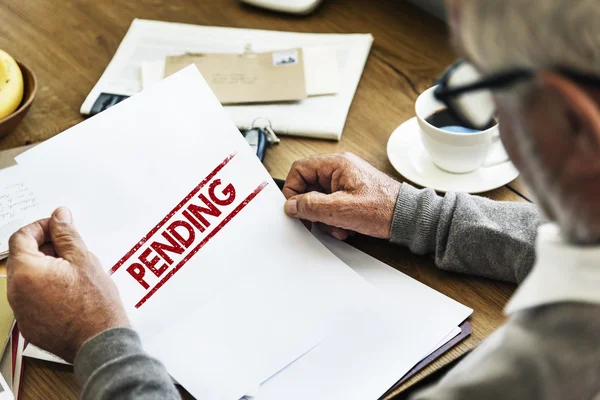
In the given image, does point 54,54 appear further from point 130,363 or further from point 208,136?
point 130,363

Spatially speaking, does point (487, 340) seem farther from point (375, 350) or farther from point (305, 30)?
point (305, 30)

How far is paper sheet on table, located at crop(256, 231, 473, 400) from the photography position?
2.60ft

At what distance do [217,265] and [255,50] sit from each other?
20.4 inches

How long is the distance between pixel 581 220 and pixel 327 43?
32.3 inches

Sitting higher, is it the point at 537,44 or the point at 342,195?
the point at 537,44

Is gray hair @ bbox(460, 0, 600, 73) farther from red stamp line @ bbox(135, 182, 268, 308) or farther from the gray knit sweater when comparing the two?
red stamp line @ bbox(135, 182, 268, 308)

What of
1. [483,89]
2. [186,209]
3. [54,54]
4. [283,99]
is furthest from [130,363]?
[54,54]

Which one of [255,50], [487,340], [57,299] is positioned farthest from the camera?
[255,50]

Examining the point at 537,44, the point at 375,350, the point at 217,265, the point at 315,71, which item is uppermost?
the point at 537,44

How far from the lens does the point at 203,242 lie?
2.89ft

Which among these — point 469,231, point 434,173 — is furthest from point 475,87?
point 434,173

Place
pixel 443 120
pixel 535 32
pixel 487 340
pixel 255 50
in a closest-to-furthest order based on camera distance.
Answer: pixel 535 32 < pixel 487 340 < pixel 443 120 < pixel 255 50

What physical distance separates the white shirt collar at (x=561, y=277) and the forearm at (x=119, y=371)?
1.22 feet

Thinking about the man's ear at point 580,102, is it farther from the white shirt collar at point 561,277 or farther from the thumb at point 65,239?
the thumb at point 65,239
